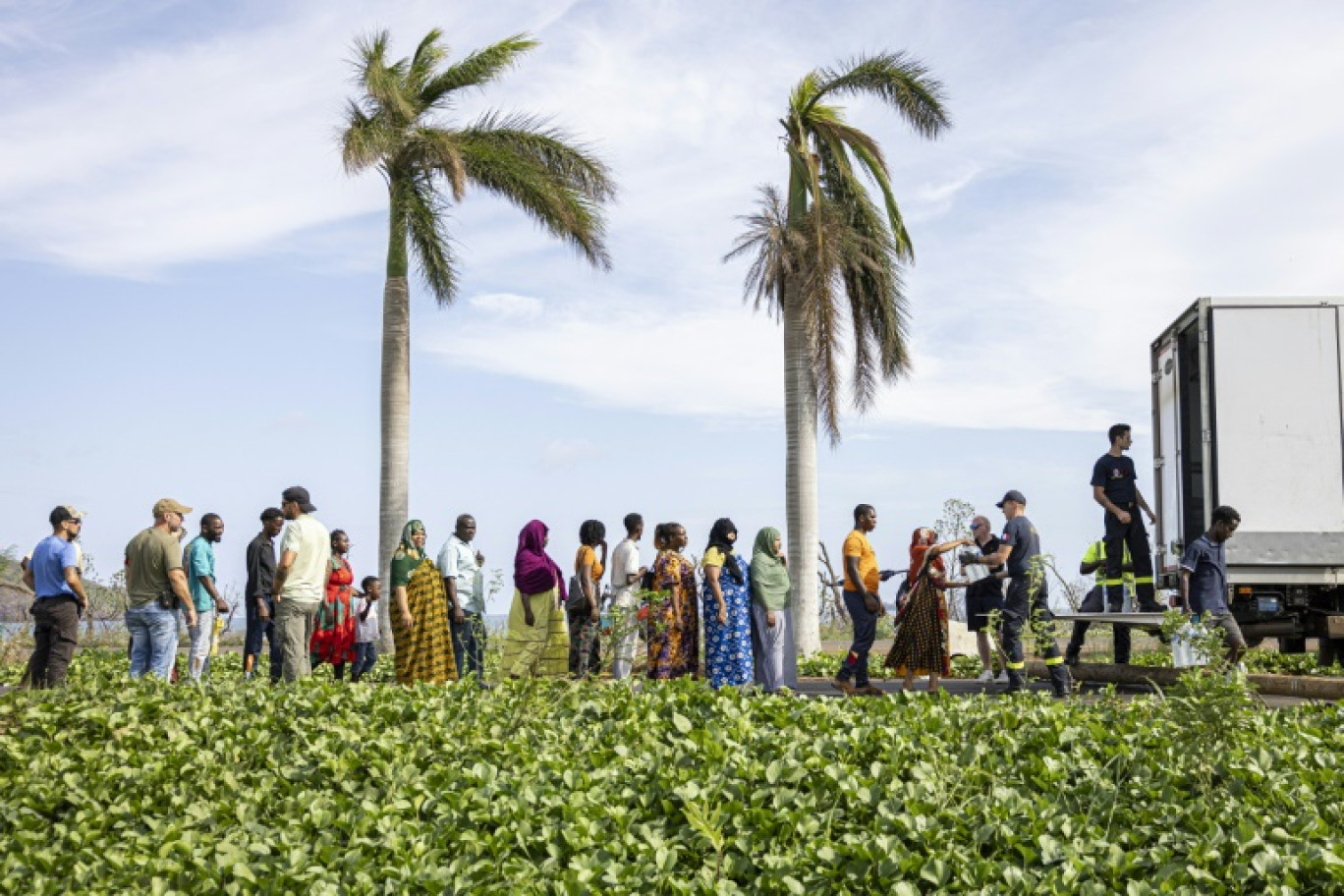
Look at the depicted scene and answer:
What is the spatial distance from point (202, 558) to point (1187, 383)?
31.5ft

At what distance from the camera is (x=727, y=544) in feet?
36.2

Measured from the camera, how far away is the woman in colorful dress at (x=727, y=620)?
11.0 m

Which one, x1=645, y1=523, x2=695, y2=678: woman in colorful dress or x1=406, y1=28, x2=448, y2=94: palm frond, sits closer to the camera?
x1=645, y1=523, x2=695, y2=678: woman in colorful dress

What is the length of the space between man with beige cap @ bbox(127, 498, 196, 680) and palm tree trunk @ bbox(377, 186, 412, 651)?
7.76 m

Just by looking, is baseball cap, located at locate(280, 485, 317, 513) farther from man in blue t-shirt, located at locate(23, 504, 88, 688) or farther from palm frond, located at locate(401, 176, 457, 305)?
palm frond, located at locate(401, 176, 457, 305)

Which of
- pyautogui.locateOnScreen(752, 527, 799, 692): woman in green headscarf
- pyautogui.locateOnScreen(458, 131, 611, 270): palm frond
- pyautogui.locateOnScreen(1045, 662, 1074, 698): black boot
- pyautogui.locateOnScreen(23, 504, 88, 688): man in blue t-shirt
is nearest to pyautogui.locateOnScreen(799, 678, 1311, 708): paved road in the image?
pyautogui.locateOnScreen(1045, 662, 1074, 698): black boot

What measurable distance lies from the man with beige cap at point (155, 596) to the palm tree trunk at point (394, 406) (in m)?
7.76

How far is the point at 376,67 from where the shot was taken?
2016 centimetres

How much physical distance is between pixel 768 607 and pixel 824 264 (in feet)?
30.2

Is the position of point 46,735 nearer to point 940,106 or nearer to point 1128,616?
point 1128,616

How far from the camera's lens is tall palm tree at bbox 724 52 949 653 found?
19.1 m

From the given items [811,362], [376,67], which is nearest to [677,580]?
[811,362]

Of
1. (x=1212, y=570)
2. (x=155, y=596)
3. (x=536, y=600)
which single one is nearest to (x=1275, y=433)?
(x=1212, y=570)

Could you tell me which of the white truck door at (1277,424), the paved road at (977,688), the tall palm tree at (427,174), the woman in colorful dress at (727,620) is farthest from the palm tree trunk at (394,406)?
the white truck door at (1277,424)
